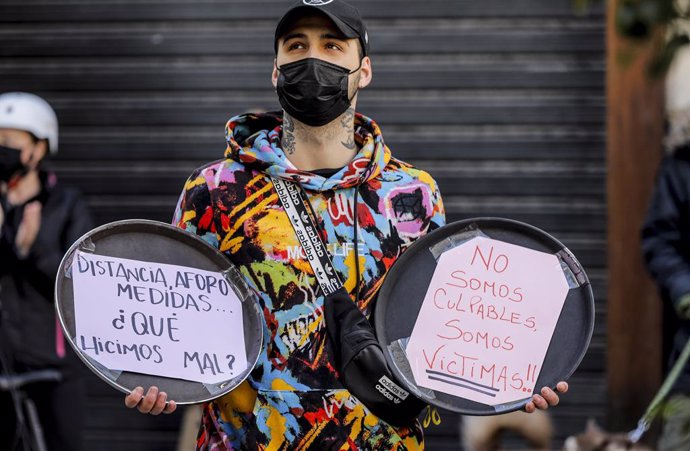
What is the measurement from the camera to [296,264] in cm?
296

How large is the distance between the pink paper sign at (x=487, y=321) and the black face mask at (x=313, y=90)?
1.68 feet

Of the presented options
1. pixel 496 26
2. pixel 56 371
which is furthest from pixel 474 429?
pixel 496 26

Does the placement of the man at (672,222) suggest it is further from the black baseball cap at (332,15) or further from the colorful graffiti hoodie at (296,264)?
the black baseball cap at (332,15)

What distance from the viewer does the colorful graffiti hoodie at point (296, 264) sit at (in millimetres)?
2941

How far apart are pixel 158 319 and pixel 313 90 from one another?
73 cm

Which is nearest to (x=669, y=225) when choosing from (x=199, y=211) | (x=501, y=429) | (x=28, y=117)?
(x=501, y=429)

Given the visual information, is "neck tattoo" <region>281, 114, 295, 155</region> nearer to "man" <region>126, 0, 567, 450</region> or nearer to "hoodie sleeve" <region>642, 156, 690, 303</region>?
"man" <region>126, 0, 567, 450</region>

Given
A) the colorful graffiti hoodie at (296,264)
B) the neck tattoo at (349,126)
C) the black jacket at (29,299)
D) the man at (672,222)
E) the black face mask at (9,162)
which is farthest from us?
the black face mask at (9,162)

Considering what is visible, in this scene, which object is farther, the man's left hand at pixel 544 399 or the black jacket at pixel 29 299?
the black jacket at pixel 29 299

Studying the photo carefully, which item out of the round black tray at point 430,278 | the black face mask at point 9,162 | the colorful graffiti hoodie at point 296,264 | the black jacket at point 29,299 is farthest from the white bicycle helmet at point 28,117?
the round black tray at point 430,278

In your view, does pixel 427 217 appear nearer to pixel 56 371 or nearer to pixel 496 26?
pixel 56 371

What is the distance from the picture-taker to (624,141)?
686 centimetres

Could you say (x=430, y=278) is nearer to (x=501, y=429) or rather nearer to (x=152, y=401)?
(x=152, y=401)

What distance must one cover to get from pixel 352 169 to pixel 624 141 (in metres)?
4.15
